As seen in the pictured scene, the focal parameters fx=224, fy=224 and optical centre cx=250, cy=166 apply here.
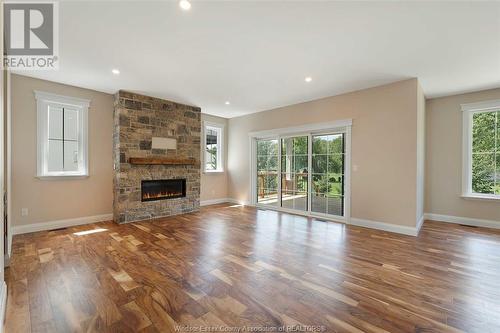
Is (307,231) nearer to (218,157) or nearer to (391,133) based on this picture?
(391,133)

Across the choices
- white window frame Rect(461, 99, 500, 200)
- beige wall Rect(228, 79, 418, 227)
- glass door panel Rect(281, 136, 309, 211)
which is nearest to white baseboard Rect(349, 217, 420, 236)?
beige wall Rect(228, 79, 418, 227)

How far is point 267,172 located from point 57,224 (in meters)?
4.69

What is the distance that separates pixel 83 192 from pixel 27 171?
2.99 ft

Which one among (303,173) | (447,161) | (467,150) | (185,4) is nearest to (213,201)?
(303,173)

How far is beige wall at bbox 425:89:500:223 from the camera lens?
4555 mm

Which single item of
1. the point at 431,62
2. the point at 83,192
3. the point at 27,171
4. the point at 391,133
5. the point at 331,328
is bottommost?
the point at 331,328

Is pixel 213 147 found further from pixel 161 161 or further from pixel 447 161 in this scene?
pixel 447 161

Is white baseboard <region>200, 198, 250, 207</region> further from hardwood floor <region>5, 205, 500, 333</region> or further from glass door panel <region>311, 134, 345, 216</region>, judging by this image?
hardwood floor <region>5, 205, 500, 333</region>

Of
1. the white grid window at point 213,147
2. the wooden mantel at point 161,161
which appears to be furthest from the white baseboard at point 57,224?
the white grid window at point 213,147

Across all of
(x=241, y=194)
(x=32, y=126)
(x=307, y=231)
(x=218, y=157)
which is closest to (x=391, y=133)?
(x=307, y=231)

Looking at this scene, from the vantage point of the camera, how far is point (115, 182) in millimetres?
4758

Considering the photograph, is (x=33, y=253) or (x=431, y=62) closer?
(x=33, y=253)

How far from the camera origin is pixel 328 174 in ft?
16.5

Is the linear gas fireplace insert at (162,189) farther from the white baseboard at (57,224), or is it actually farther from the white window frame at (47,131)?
the white window frame at (47,131)
